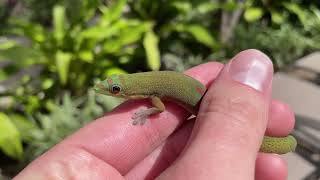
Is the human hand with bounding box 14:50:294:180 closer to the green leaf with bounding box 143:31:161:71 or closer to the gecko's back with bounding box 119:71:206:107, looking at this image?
the gecko's back with bounding box 119:71:206:107

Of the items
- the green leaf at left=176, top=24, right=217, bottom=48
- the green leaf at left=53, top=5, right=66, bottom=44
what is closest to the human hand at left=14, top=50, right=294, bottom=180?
the green leaf at left=53, top=5, right=66, bottom=44

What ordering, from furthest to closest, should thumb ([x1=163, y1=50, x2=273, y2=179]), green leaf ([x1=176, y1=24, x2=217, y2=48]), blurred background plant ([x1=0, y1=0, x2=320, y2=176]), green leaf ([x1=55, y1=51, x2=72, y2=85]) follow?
green leaf ([x1=176, y1=24, x2=217, y2=48]) < green leaf ([x1=55, y1=51, x2=72, y2=85]) < blurred background plant ([x1=0, y1=0, x2=320, y2=176]) < thumb ([x1=163, y1=50, x2=273, y2=179])

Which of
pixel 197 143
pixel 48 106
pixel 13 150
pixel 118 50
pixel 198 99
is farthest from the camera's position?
pixel 118 50

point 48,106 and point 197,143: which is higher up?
point 197,143

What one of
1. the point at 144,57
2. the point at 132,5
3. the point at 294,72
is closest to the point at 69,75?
the point at 144,57

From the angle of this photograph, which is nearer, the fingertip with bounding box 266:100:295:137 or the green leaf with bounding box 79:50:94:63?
the fingertip with bounding box 266:100:295:137

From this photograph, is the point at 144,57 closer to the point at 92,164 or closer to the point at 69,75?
the point at 69,75

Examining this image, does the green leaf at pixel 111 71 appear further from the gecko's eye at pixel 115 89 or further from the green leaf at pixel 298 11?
the green leaf at pixel 298 11

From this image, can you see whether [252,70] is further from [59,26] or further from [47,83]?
[59,26]

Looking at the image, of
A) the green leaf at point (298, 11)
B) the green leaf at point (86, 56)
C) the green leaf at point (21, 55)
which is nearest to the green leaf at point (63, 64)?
the green leaf at point (86, 56)
